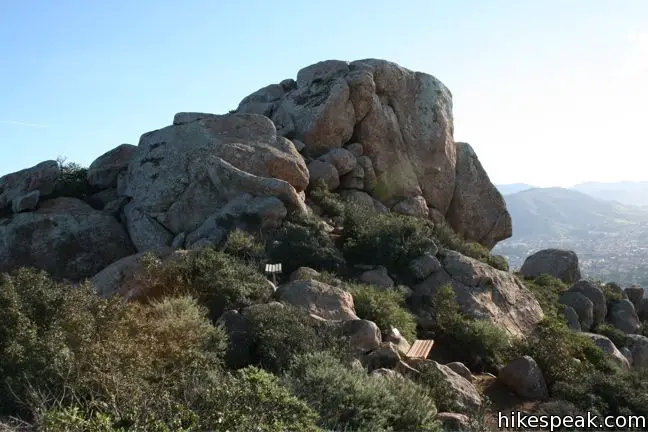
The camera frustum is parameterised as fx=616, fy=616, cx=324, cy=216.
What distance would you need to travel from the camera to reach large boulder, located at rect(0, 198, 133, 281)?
16.2m

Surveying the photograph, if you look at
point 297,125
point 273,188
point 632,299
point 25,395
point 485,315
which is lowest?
point 632,299

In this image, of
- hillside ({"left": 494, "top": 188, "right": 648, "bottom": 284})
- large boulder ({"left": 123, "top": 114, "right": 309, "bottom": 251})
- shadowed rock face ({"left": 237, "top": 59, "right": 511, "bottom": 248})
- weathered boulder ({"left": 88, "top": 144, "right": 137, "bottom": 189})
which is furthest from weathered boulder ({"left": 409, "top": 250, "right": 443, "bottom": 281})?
hillside ({"left": 494, "top": 188, "right": 648, "bottom": 284})

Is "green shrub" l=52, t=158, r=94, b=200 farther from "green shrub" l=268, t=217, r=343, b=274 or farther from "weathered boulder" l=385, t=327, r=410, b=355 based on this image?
"weathered boulder" l=385, t=327, r=410, b=355

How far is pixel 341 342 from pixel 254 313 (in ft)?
5.31

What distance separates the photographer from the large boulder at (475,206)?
25.3 meters

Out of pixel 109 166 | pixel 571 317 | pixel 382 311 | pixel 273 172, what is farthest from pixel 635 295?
pixel 109 166

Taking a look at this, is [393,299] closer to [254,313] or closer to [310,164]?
[254,313]

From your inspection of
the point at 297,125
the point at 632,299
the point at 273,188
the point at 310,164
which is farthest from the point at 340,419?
the point at 632,299

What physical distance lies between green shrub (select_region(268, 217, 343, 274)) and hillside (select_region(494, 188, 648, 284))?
6563 cm

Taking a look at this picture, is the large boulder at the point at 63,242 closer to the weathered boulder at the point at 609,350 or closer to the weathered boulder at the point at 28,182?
the weathered boulder at the point at 28,182

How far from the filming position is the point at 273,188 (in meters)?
16.9

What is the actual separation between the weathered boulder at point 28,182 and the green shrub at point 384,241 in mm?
9275

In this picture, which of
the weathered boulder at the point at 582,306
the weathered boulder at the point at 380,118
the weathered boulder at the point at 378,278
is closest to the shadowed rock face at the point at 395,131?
the weathered boulder at the point at 380,118

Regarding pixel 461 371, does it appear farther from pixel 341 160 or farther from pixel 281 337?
pixel 341 160
